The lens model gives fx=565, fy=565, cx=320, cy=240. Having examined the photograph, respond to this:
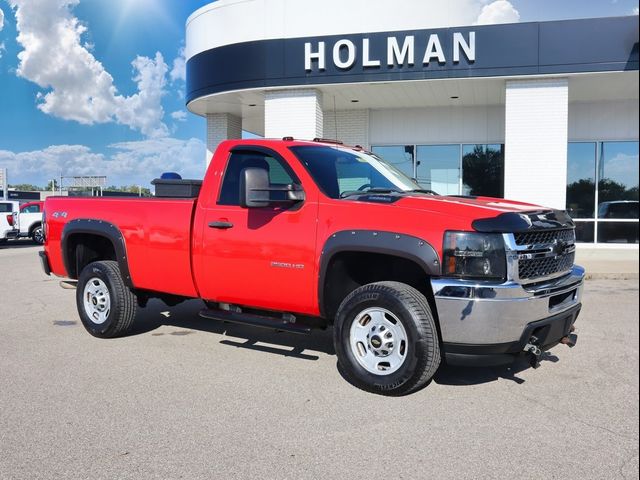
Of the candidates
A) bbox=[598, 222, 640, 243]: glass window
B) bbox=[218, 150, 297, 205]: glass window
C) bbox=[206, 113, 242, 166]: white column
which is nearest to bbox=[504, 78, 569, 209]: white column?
bbox=[598, 222, 640, 243]: glass window

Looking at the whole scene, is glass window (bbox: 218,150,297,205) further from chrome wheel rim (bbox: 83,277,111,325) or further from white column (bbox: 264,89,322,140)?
white column (bbox: 264,89,322,140)

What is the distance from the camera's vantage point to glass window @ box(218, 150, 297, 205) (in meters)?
5.16

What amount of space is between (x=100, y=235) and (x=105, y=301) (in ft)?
2.43

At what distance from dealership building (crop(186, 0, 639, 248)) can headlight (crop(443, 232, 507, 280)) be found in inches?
297

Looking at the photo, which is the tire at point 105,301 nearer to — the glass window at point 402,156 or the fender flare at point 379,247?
the fender flare at point 379,247

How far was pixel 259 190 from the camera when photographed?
4.73 m

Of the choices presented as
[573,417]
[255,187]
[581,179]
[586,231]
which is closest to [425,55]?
[581,179]

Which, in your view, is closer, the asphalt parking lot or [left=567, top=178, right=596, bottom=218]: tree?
the asphalt parking lot

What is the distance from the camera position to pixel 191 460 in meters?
3.31

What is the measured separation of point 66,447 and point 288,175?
277 centimetres

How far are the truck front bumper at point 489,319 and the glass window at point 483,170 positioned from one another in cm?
1278

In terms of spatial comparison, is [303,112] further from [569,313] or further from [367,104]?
[569,313]

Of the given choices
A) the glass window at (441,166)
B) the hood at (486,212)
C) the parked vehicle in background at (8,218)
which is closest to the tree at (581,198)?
the glass window at (441,166)

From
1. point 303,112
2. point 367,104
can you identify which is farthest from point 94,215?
point 367,104
